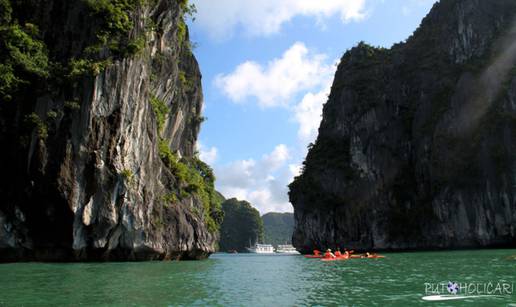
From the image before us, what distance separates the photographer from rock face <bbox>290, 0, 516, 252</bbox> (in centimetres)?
5606

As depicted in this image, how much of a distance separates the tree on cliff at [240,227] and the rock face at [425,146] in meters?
59.9

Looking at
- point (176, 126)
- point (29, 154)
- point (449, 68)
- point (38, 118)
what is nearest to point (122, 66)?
point (38, 118)

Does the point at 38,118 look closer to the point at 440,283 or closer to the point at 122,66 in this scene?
the point at 122,66

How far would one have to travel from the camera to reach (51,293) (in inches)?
550

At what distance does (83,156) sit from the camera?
28.2 meters

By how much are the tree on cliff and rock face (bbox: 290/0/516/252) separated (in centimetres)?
5986

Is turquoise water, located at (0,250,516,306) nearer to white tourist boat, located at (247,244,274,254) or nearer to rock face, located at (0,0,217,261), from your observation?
rock face, located at (0,0,217,261)

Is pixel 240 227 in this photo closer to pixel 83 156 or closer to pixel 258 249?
pixel 258 249

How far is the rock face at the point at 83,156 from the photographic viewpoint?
2764 centimetres

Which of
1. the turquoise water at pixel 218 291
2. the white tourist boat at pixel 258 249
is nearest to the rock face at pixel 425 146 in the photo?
the turquoise water at pixel 218 291

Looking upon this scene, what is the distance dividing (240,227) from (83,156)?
112 meters

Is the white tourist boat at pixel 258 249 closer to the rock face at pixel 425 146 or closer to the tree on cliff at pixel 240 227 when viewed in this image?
the tree on cliff at pixel 240 227

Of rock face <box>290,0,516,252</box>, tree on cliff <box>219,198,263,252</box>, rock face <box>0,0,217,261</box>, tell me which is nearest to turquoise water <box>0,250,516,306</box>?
rock face <box>0,0,217,261</box>

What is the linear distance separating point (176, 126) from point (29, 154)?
2118 cm
